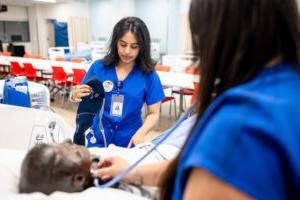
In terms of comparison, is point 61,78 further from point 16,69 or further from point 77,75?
point 16,69

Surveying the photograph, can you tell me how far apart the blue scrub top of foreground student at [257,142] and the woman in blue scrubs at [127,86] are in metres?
1.08

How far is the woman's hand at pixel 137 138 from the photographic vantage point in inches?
58.1

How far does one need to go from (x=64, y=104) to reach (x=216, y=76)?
5190mm

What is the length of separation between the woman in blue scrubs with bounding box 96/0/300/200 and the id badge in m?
1.05

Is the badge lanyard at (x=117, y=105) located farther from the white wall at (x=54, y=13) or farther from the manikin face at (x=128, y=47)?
the white wall at (x=54, y=13)

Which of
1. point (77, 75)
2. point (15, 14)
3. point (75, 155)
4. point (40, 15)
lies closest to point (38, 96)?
point (75, 155)

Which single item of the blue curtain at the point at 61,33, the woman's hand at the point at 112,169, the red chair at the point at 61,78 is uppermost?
the blue curtain at the point at 61,33

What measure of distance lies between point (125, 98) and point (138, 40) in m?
0.30

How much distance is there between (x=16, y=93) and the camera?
4.87 ft

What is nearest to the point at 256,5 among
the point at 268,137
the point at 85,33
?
the point at 268,137

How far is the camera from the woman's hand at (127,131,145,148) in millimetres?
1476

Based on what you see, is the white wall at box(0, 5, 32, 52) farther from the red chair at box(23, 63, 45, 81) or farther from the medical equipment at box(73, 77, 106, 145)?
the medical equipment at box(73, 77, 106, 145)

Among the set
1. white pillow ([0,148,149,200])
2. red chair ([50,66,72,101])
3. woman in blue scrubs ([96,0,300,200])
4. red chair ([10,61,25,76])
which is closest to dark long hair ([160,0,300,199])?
woman in blue scrubs ([96,0,300,200])

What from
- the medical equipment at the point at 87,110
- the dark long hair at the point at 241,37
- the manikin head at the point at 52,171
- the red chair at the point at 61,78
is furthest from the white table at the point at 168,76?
the dark long hair at the point at 241,37
